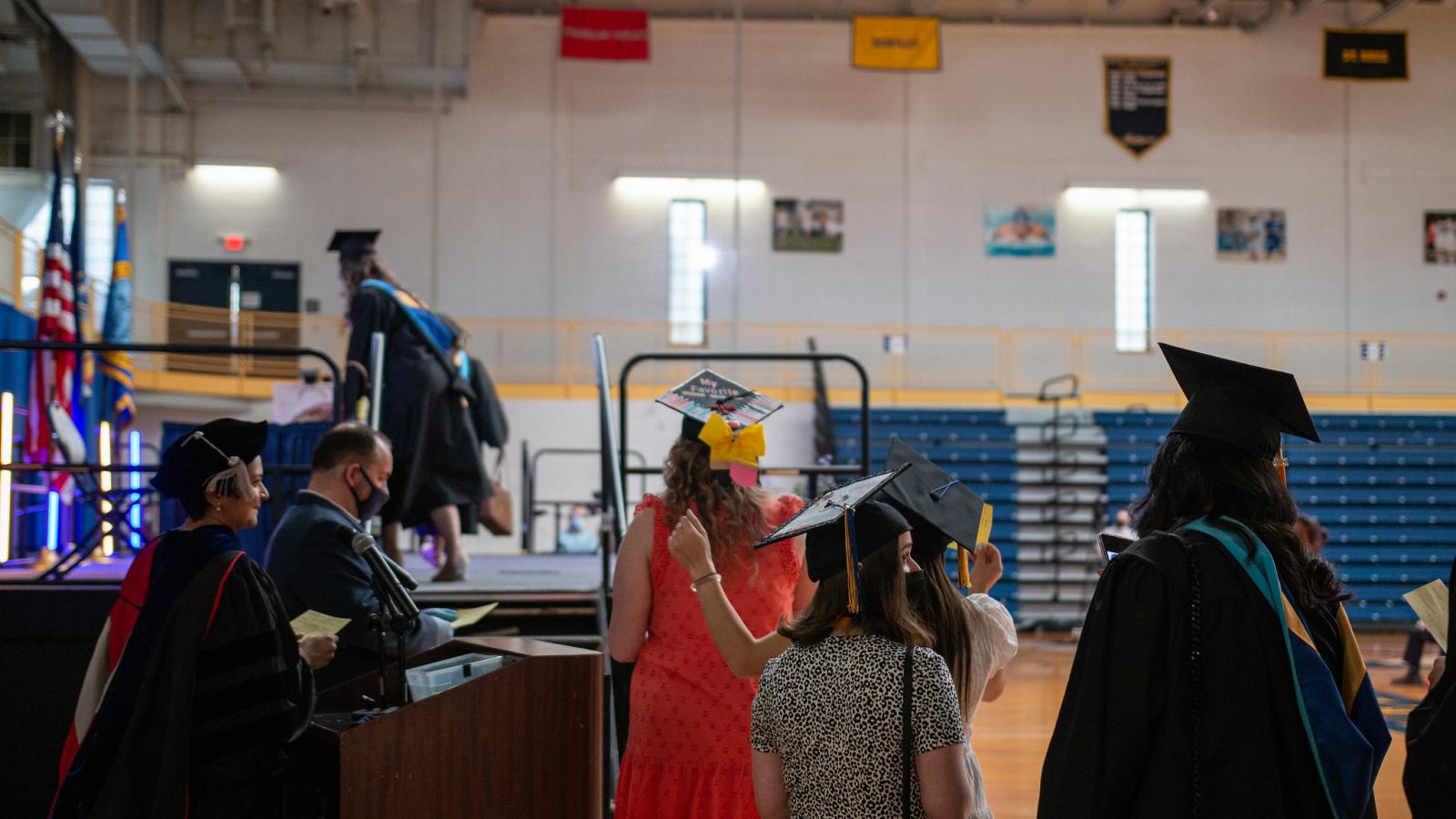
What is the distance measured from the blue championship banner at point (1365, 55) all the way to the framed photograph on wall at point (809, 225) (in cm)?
666

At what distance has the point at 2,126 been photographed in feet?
47.1

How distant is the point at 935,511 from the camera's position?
2.27 metres

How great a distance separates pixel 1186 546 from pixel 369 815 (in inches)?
63.0

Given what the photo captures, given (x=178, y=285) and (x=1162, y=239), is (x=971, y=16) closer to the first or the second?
(x=1162, y=239)

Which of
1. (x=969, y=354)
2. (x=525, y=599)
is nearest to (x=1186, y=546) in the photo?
(x=525, y=599)

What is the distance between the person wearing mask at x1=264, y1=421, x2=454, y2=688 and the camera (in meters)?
3.04

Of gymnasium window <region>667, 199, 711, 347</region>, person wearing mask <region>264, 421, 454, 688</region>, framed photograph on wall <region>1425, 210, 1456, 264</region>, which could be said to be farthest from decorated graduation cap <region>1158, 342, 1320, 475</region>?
framed photograph on wall <region>1425, 210, 1456, 264</region>

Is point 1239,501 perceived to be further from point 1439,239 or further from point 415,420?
point 1439,239

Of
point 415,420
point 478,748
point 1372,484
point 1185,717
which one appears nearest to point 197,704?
point 478,748

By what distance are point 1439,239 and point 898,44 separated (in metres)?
9.06

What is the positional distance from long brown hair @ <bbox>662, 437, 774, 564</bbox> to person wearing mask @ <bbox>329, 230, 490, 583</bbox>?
271 cm

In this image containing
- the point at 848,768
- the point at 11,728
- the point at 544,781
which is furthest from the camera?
the point at 11,728

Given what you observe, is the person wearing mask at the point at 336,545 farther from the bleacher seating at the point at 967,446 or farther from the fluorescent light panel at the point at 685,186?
the fluorescent light panel at the point at 685,186

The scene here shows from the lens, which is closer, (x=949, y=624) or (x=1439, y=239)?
(x=949, y=624)
